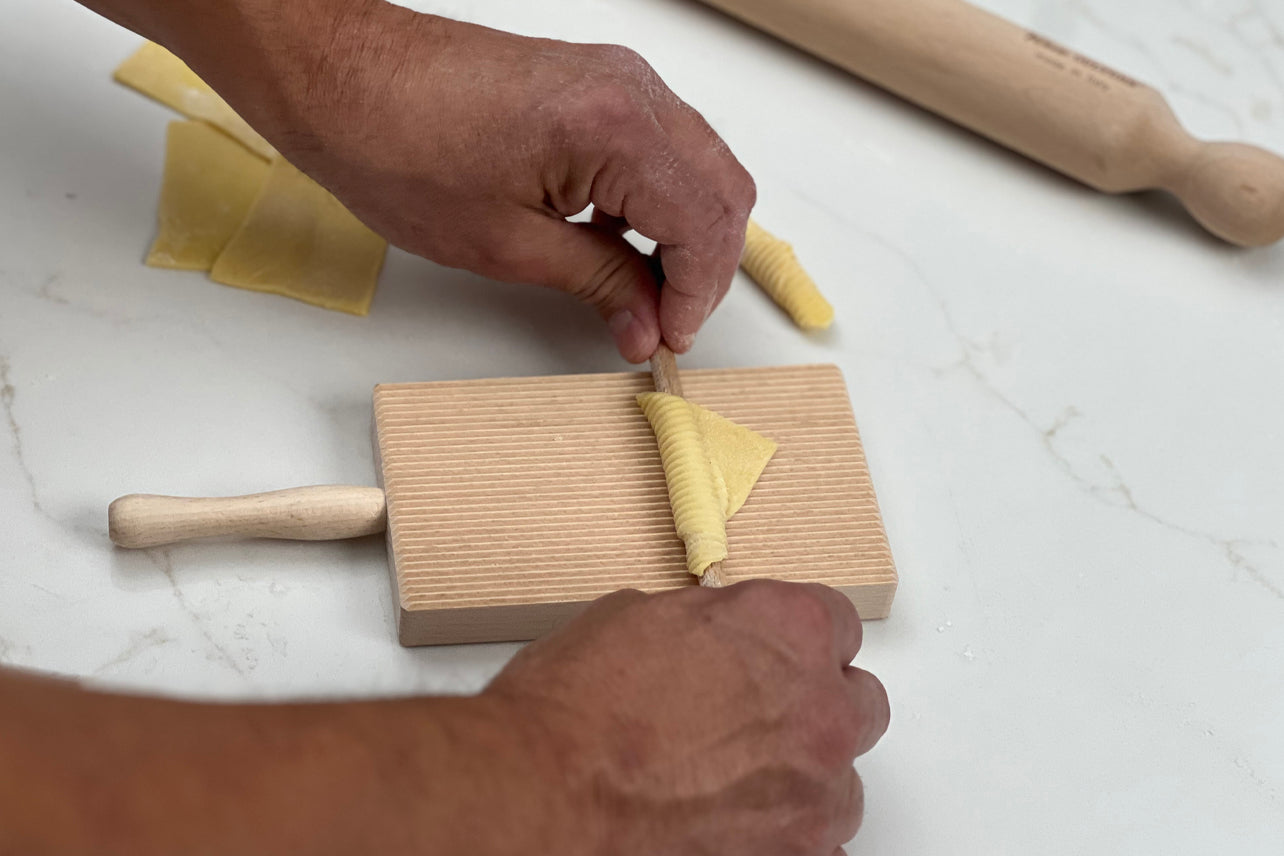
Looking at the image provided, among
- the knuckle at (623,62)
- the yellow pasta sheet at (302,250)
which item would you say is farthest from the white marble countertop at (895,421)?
the knuckle at (623,62)

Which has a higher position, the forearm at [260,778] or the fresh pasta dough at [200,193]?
the forearm at [260,778]

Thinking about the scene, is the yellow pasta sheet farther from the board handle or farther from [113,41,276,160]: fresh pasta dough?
the board handle

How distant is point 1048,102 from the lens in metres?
1.61

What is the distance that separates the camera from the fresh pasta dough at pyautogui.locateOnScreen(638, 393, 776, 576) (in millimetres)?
1190

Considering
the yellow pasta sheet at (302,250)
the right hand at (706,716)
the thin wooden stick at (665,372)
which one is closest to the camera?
the right hand at (706,716)

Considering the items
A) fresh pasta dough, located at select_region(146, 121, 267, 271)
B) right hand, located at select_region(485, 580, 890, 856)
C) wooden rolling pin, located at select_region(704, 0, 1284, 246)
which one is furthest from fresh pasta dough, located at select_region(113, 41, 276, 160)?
right hand, located at select_region(485, 580, 890, 856)

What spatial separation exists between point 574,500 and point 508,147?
0.33m

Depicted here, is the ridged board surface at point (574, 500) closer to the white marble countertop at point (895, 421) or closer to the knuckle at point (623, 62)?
the white marble countertop at point (895, 421)

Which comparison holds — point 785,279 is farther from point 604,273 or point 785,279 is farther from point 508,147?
point 508,147

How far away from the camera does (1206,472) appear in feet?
4.77

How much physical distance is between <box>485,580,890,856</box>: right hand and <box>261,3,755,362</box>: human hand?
42 centimetres

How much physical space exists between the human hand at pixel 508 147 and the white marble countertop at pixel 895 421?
16 centimetres

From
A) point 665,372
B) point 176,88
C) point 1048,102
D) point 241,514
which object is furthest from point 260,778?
point 1048,102

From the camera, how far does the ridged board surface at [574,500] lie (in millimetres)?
1188
